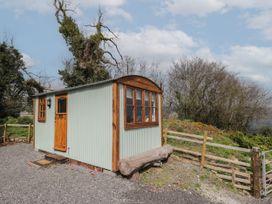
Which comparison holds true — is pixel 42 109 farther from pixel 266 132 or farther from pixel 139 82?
pixel 266 132

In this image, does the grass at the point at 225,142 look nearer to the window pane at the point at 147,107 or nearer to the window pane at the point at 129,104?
the window pane at the point at 147,107

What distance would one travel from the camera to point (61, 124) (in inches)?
292

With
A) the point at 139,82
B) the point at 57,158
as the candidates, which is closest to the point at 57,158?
the point at 57,158

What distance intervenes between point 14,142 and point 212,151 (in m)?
9.73

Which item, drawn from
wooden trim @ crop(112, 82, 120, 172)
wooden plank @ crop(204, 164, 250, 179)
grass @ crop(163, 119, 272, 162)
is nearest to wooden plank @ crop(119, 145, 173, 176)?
wooden trim @ crop(112, 82, 120, 172)

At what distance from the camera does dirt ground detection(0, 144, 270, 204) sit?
14.7 feet

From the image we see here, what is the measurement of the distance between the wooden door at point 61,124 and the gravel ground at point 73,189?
3.67 feet

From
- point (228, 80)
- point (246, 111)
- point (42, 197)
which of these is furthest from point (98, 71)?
point (42, 197)

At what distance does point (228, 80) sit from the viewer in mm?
16844

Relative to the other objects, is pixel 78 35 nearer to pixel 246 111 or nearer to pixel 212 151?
pixel 212 151

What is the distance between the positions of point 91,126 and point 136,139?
1390 mm

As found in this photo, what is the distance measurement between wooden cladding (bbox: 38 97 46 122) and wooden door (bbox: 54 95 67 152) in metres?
1.03

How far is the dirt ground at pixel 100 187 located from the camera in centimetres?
449

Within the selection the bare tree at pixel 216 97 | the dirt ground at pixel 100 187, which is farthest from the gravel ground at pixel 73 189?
the bare tree at pixel 216 97
